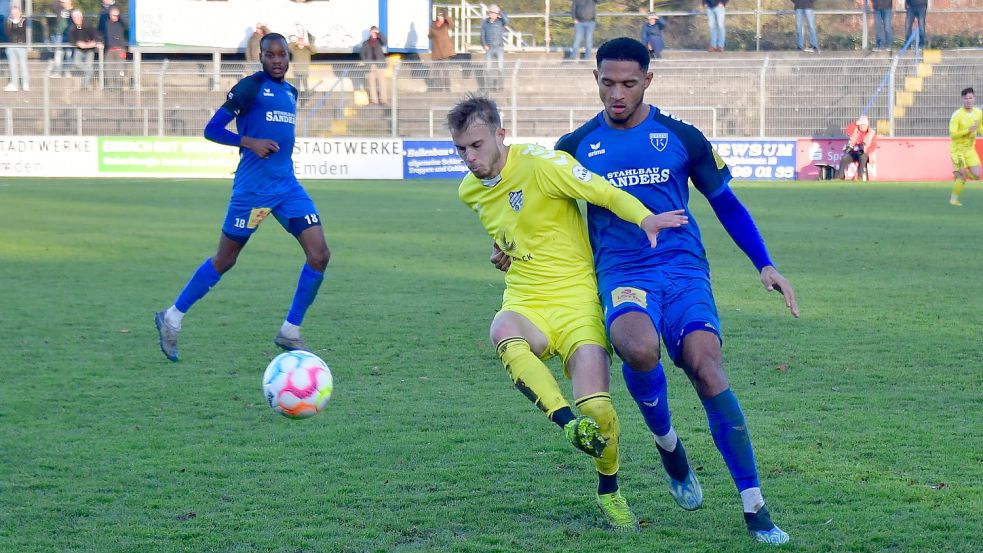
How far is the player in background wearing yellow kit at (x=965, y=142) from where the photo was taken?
19984mm

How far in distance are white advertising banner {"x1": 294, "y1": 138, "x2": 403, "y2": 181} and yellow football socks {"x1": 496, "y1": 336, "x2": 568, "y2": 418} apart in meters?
25.6

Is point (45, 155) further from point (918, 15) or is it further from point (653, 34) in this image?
point (918, 15)

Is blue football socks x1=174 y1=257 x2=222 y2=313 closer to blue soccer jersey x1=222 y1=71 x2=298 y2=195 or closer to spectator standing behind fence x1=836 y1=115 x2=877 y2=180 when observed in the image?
blue soccer jersey x1=222 y1=71 x2=298 y2=195

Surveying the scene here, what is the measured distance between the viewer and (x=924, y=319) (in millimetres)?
9328

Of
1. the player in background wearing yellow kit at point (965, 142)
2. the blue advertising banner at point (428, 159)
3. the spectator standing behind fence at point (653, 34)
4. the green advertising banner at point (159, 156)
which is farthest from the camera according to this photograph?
the spectator standing behind fence at point (653, 34)

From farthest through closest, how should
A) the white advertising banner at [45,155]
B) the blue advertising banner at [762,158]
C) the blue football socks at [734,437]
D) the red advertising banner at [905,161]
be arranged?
the white advertising banner at [45,155] < the blue advertising banner at [762,158] < the red advertising banner at [905,161] < the blue football socks at [734,437]

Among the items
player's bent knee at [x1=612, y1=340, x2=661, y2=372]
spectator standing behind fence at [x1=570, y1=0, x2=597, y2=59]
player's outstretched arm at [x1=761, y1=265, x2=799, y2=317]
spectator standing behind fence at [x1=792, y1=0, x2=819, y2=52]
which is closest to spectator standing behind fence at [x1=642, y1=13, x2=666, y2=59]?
spectator standing behind fence at [x1=570, y1=0, x2=597, y2=59]

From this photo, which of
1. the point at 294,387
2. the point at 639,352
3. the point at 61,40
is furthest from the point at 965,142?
the point at 61,40

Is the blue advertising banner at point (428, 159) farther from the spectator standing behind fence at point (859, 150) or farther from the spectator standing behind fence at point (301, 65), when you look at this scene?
the spectator standing behind fence at point (859, 150)

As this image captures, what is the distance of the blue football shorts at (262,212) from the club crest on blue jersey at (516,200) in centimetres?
380

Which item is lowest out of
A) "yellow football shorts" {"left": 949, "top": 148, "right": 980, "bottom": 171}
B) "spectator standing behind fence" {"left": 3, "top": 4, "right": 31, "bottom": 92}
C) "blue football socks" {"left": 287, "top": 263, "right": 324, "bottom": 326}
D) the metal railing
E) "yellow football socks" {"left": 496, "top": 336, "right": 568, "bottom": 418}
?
"blue football socks" {"left": 287, "top": 263, "right": 324, "bottom": 326}

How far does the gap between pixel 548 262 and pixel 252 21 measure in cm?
3405

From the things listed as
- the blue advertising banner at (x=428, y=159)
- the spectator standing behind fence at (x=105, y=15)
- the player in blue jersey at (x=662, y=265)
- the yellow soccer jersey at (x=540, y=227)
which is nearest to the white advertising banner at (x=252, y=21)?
the spectator standing behind fence at (x=105, y=15)

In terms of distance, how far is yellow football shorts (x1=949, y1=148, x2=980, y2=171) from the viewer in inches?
788
